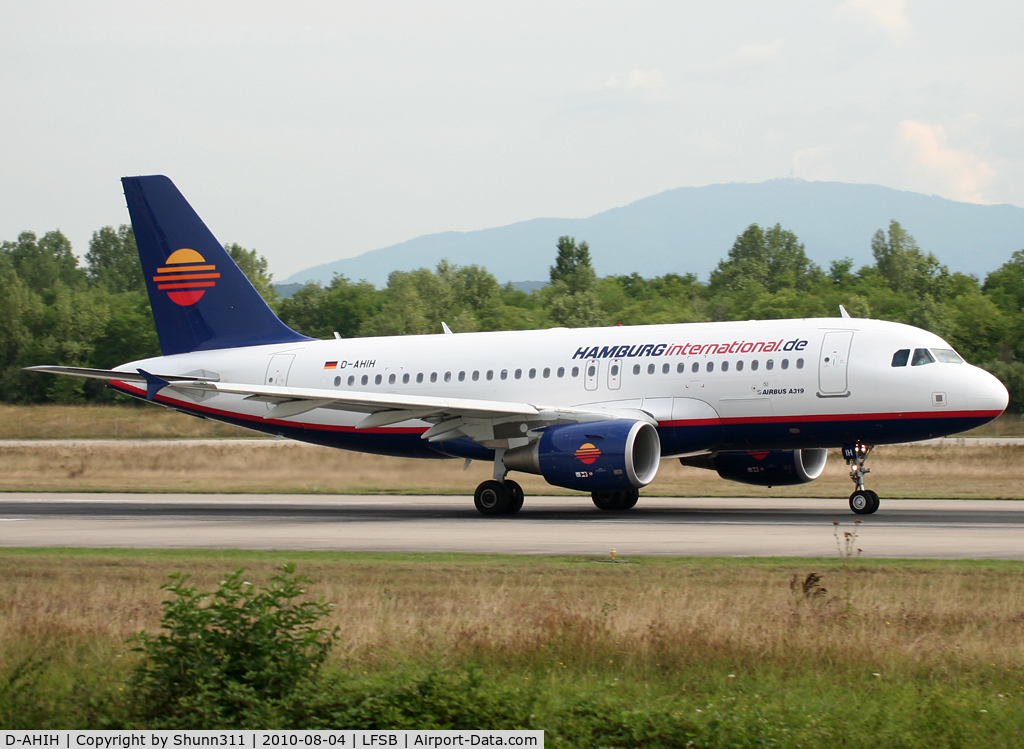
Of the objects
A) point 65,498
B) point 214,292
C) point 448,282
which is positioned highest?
point 448,282

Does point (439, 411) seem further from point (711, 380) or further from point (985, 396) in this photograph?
point (985, 396)

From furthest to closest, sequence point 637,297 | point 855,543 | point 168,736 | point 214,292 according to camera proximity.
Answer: point 637,297 → point 214,292 → point 855,543 → point 168,736

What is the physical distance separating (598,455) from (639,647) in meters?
13.9

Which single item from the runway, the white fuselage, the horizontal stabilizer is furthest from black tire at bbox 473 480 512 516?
the horizontal stabilizer

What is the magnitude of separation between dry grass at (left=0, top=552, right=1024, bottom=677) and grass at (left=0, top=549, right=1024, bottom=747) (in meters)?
0.03

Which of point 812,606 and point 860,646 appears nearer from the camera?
point 860,646

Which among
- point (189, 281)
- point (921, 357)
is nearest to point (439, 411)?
point (189, 281)

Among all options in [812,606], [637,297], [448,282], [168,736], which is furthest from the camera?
[637,297]

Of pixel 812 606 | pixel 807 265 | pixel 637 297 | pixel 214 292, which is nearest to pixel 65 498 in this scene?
pixel 214 292

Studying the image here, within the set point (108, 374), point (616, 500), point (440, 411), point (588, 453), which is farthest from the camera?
point (108, 374)

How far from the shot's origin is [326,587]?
1366 cm

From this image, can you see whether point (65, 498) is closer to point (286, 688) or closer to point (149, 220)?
point (149, 220)

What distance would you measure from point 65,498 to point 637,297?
292 ft

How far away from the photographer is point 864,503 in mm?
24250
